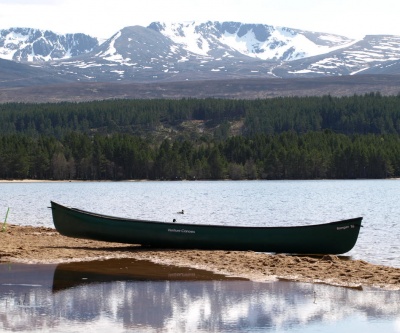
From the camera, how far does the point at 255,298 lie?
26.0m

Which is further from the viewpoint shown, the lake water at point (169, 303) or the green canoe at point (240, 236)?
the green canoe at point (240, 236)

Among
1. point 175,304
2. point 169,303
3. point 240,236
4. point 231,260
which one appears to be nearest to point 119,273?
point 231,260

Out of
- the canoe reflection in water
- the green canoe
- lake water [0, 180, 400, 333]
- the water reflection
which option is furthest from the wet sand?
the water reflection

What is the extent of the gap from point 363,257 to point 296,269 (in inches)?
385

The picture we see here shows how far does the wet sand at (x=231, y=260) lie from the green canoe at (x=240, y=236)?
2.01 feet

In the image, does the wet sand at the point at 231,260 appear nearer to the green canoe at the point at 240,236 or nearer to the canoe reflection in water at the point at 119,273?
the green canoe at the point at 240,236

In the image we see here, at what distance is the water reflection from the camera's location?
22.2 meters

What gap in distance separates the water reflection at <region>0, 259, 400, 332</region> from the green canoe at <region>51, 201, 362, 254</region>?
6.48 m

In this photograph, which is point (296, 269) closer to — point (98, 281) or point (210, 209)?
point (98, 281)

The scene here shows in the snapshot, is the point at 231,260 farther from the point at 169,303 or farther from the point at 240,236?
the point at 169,303

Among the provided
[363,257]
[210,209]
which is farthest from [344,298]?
[210,209]

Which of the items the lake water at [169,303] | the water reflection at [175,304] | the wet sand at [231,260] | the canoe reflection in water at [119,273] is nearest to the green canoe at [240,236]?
the wet sand at [231,260]

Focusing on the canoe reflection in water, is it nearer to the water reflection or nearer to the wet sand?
the water reflection

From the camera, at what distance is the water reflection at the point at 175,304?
2225cm
